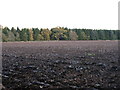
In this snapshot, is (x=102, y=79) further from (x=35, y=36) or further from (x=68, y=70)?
(x=35, y=36)

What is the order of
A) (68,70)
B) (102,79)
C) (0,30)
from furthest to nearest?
(0,30)
(68,70)
(102,79)

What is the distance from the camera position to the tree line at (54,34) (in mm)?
116375

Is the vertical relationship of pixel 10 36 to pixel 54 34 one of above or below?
below

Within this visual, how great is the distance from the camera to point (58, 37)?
436ft

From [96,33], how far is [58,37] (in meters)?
26.2

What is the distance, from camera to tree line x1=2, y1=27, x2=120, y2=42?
116375mm

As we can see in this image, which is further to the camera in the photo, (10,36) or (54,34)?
(54,34)

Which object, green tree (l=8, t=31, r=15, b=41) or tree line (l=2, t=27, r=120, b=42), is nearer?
green tree (l=8, t=31, r=15, b=41)

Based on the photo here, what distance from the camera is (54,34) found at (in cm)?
13200

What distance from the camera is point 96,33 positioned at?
470ft

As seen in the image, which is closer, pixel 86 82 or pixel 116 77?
pixel 86 82

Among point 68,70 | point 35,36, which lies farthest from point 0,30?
point 68,70

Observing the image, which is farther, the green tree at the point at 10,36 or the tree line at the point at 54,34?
the tree line at the point at 54,34

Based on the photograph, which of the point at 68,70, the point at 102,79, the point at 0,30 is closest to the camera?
the point at 102,79
